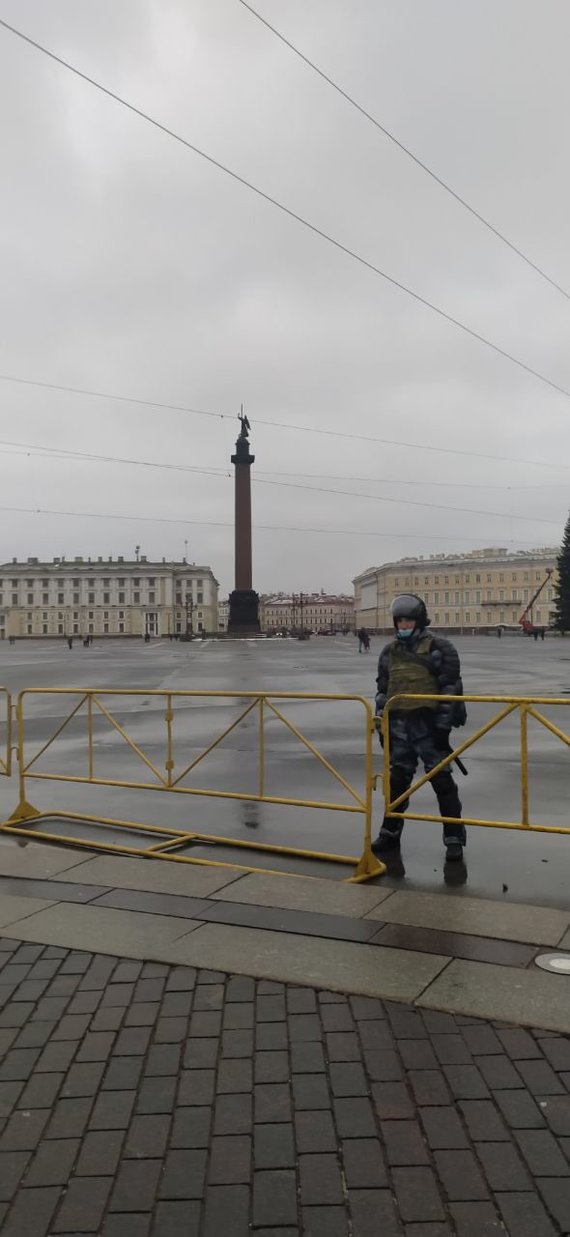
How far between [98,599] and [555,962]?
18150cm

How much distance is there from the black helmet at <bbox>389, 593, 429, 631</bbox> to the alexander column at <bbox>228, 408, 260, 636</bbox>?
71.6 m

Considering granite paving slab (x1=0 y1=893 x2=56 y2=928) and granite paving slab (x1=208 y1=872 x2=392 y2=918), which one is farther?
granite paving slab (x1=208 y1=872 x2=392 y2=918)

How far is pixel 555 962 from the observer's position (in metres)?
4.40

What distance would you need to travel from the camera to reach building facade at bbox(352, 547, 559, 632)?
472 ft

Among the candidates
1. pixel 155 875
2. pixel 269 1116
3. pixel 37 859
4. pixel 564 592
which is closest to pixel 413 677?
pixel 155 875

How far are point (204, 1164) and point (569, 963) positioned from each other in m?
2.22

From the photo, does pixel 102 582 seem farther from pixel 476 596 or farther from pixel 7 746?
pixel 7 746

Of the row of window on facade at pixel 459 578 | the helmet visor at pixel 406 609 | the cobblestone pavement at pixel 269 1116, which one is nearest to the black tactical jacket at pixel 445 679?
the helmet visor at pixel 406 609

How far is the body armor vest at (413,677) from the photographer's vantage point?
21.7 feet

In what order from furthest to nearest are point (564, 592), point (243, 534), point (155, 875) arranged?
point (564, 592) → point (243, 534) → point (155, 875)

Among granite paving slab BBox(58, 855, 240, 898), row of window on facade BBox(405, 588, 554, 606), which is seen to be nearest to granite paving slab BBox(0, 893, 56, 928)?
granite paving slab BBox(58, 855, 240, 898)

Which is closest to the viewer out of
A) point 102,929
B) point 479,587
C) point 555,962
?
point 555,962

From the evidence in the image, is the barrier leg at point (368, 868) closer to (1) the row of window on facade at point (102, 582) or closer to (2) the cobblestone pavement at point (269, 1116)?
(2) the cobblestone pavement at point (269, 1116)

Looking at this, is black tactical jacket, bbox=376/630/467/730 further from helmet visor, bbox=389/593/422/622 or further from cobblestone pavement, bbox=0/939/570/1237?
cobblestone pavement, bbox=0/939/570/1237
